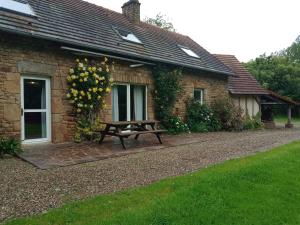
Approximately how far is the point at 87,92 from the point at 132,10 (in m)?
7.56

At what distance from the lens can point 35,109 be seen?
8.71 m

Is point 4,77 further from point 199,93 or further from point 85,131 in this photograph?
point 199,93

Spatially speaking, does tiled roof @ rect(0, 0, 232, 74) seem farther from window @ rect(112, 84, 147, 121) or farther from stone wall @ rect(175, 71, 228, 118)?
window @ rect(112, 84, 147, 121)

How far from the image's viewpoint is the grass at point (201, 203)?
3.60 metres

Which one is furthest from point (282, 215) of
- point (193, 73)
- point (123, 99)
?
point (193, 73)

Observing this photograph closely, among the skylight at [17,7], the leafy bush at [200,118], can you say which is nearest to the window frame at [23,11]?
the skylight at [17,7]

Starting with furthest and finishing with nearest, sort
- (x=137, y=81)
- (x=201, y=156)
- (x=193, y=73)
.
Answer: (x=193, y=73) < (x=137, y=81) < (x=201, y=156)

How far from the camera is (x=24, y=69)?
820 centimetres

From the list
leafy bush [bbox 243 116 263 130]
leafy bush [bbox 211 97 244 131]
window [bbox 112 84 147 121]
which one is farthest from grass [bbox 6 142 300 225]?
leafy bush [bbox 243 116 263 130]

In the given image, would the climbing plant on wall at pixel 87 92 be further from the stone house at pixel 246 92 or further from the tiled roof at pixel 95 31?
the stone house at pixel 246 92

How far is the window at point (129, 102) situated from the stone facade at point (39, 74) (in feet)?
1.23

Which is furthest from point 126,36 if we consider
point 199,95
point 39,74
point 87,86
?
point 199,95

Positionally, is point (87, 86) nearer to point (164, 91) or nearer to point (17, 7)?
point (17, 7)

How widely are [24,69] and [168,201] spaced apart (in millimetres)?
5961
